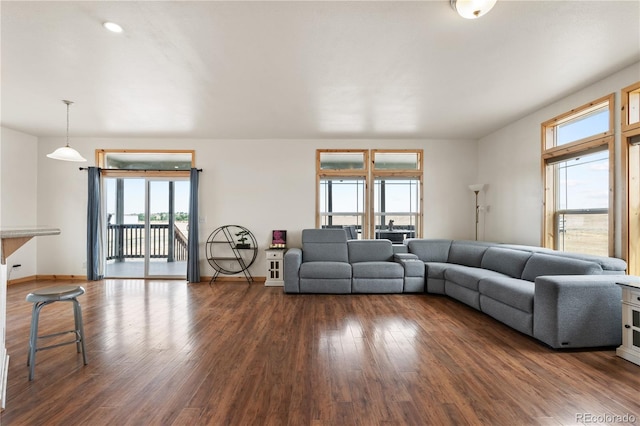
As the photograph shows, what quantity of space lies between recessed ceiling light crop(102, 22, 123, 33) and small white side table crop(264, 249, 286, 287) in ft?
12.1

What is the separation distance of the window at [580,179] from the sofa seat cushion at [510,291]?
117cm

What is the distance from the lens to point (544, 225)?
3.96 m

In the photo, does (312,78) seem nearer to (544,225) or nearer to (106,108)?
(106,108)

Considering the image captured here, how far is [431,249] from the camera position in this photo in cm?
507

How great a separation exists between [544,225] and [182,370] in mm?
4868

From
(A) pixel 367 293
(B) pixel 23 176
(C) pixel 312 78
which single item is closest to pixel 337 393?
(A) pixel 367 293

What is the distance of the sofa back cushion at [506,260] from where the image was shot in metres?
3.64

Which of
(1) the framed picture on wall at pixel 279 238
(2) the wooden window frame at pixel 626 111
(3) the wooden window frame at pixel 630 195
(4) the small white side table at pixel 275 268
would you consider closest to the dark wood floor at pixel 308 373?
(3) the wooden window frame at pixel 630 195

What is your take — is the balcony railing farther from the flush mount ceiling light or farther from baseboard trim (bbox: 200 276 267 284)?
the flush mount ceiling light

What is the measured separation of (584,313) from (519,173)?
2703 mm

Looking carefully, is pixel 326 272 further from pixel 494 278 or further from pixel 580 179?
pixel 580 179

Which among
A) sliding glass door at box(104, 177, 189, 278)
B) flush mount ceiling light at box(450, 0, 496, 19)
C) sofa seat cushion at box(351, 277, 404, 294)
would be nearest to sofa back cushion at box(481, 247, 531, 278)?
sofa seat cushion at box(351, 277, 404, 294)

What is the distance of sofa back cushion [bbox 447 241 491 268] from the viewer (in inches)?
177

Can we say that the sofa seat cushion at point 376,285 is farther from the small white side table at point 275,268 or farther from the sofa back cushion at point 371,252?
the small white side table at point 275,268
